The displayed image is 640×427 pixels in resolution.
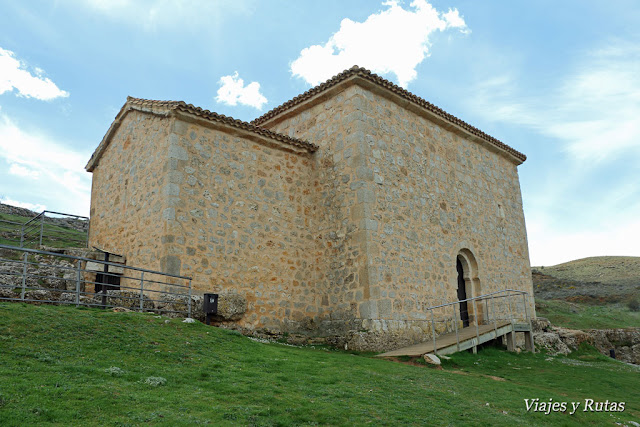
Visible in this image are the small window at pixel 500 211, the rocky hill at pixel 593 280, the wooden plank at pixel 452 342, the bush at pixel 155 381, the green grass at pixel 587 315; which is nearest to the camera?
the bush at pixel 155 381

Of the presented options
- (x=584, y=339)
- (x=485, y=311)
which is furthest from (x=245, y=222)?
(x=584, y=339)

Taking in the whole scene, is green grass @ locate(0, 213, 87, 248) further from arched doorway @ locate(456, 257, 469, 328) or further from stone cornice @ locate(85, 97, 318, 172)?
arched doorway @ locate(456, 257, 469, 328)

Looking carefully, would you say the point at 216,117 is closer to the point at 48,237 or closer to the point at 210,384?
the point at 210,384

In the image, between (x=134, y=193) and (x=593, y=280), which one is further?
(x=593, y=280)

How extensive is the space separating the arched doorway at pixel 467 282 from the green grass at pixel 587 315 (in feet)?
33.6

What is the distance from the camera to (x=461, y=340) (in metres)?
13.6

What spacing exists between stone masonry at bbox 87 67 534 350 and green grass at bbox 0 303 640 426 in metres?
2.95

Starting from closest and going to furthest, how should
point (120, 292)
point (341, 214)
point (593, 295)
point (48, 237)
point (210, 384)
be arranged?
point (210, 384) < point (120, 292) < point (341, 214) < point (48, 237) < point (593, 295)

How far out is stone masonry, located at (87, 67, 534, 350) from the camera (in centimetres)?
1307

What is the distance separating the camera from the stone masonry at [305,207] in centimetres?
1307

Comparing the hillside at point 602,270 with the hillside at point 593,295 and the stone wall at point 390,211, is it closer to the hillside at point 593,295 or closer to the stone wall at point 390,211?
the hillside at point 593,295

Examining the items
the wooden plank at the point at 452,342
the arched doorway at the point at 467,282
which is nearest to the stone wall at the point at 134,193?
the wooden plank at the point at 452,342

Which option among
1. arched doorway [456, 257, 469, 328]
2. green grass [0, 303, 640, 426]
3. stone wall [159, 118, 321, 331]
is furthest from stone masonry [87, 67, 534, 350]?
green grass [0, 303, 640, 426]

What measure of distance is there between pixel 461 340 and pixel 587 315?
19.5 meters
